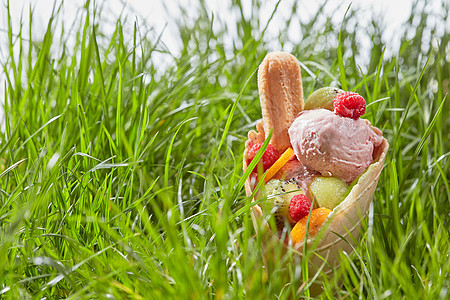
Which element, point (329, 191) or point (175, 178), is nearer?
point (329, 191)

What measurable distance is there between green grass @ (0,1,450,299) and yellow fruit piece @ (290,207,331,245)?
47 millimetres

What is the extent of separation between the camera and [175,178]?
966 mm

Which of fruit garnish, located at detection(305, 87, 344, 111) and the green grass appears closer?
the green grass

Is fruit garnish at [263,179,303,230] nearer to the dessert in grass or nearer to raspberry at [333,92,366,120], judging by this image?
the dessert in grass

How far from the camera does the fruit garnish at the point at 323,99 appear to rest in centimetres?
73

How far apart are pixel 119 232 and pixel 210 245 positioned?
131 mm

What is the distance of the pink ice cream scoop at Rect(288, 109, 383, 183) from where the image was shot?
25.7 inches

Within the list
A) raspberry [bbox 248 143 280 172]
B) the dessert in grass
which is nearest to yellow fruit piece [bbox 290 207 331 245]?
the dessert in grass

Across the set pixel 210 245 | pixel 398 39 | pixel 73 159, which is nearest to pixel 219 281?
pixel 210 245

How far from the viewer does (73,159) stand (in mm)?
818

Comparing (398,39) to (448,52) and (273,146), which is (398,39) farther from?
(273,146)

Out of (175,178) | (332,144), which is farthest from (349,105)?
(175,178)

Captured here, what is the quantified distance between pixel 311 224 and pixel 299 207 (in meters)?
0.03

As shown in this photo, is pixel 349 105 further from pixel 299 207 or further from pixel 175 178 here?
pixel 175 178
